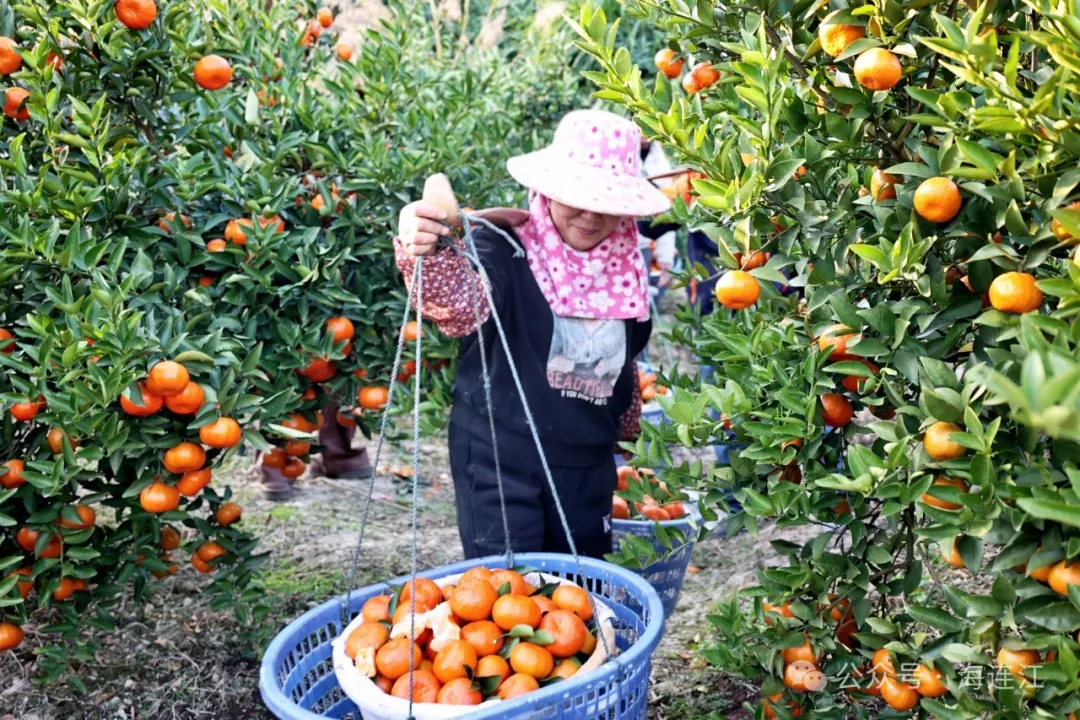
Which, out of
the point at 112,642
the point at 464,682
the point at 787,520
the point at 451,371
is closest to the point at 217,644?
the point at 112,642

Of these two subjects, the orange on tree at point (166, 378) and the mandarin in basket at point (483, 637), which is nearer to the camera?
the mandarin in basket at point (483, 637)

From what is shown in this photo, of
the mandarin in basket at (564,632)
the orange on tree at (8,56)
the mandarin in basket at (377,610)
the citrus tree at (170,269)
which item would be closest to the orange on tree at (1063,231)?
the mandarin in basket at (564,632)

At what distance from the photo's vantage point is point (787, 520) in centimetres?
178

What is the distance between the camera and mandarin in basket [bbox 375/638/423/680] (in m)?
1.79

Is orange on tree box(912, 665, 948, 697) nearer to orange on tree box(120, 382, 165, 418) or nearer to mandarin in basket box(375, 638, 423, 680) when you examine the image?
mandarin in basket box(375, 638, 423, 680)

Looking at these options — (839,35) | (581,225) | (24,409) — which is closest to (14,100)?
(24,409)

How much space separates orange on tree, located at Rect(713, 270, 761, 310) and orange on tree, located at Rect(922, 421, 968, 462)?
0.42 m

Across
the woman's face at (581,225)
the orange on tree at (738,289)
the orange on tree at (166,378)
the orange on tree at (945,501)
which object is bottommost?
the orange on tree at (166,378)

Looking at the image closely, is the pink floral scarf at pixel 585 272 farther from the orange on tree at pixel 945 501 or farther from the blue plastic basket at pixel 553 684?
the orange on tree at pixel 945 501

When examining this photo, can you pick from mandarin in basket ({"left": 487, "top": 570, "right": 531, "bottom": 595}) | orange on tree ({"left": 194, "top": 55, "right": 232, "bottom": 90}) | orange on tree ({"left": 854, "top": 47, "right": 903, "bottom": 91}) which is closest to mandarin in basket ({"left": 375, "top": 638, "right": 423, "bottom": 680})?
mandarin in basket ({"left": 487, "top": 570, "right": 531, "bottom": 595})

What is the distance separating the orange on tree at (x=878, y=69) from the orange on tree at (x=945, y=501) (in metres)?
0.63

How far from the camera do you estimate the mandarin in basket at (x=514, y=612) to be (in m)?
1.88

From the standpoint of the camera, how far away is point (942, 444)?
147 centimetres

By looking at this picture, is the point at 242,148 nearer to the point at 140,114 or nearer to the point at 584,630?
the point at 140,114
